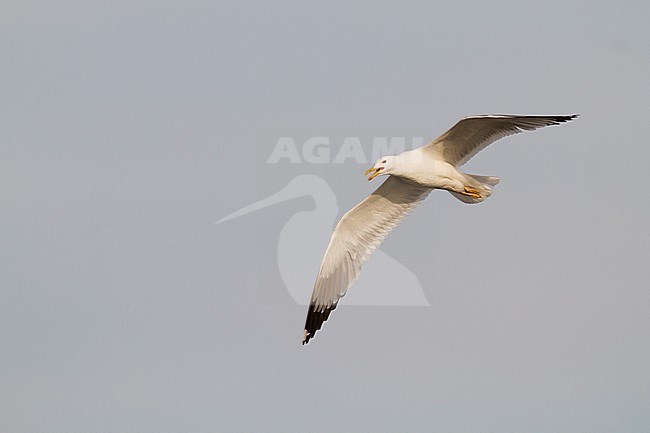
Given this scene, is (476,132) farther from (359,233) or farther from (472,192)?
(359,233)

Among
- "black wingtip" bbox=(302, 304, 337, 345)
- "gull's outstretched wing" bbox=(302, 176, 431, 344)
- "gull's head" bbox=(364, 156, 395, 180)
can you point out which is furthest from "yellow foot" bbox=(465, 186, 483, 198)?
"black wingtip" bbox=(302, 304, 337, 345)

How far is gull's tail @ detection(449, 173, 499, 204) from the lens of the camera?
15.8 m

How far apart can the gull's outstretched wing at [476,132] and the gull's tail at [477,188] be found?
274 millimetres

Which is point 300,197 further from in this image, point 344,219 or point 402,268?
point 344,219

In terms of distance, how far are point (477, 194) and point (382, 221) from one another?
1565 mm

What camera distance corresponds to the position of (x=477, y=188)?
15.8 metres

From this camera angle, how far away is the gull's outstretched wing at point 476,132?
1529cm

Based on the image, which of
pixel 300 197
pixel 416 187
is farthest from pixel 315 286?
pixel 300 197

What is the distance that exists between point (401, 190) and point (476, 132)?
4.54ft

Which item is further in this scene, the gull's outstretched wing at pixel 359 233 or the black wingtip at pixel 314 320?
the black wingtip at pixel 314 320

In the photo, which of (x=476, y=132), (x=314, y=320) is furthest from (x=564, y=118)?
(x=314, y=320)

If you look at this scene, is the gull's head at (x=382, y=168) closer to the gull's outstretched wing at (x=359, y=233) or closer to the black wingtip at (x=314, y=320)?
the gull's outstretched wing at (x=359, y=233)

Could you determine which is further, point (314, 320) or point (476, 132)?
point (314, 320)

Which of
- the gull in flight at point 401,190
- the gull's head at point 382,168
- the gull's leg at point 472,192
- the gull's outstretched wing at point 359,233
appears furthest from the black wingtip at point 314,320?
the gull's leg at point 472,192
